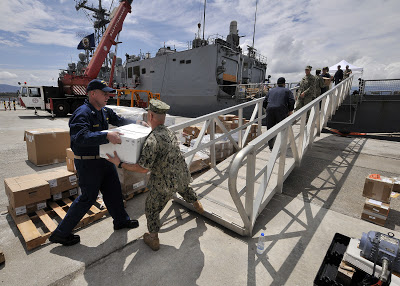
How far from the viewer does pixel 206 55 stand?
15055mm

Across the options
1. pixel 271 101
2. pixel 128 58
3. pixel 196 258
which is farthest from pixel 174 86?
pixel 196 258

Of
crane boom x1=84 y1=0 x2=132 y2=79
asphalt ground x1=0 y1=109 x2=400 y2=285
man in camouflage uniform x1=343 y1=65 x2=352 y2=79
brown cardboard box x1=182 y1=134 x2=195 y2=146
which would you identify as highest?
crane boom x1=84 y1=0 x2=132 y2=79

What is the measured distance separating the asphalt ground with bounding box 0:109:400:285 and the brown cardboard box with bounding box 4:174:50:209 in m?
0.37

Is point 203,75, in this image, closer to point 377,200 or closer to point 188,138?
point 188,138

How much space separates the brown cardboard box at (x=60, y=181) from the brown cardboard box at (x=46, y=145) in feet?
7.55

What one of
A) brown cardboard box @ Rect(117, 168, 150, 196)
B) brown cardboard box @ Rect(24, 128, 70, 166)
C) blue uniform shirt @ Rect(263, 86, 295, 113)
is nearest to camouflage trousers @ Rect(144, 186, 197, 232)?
brown cardboard box @ Rect(117, 168, 150, 196)

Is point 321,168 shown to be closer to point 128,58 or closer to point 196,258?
point 196,258

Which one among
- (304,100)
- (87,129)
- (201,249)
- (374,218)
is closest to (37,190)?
(87,129)

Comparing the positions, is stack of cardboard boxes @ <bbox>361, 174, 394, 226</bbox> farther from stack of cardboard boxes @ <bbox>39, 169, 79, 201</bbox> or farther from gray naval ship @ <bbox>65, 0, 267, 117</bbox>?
gray naval ship @ <bbox>65, 0, 267, 117</bbox>

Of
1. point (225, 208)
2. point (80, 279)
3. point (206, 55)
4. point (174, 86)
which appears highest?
point (206, 55)

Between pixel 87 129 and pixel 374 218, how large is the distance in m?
3.80

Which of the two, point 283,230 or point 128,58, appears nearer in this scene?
point 283,230

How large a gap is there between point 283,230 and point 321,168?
104 inches

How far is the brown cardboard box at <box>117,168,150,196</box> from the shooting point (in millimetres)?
3317
